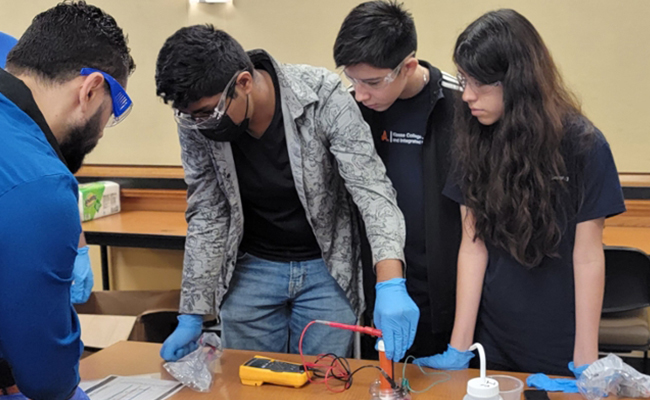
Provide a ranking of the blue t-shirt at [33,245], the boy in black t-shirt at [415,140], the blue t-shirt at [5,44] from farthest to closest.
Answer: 1. the blue t-shirt at [5,44]
2. the boy in black t-shirt at [415,140]
3. the blue t-shirt at [33,245]

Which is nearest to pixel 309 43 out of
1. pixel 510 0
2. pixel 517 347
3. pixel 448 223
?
pixel 510 0

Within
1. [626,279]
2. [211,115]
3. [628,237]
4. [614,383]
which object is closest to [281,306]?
[211,115]

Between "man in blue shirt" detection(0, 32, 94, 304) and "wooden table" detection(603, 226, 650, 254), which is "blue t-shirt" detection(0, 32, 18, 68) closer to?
"man in blue shirt" detection(0, 32, 94, 304)

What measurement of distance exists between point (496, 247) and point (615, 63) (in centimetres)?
146

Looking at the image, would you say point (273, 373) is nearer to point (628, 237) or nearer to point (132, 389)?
point (132, 389)

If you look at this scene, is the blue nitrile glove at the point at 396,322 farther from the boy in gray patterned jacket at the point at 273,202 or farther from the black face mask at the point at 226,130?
the black face mask at the point at 226,130

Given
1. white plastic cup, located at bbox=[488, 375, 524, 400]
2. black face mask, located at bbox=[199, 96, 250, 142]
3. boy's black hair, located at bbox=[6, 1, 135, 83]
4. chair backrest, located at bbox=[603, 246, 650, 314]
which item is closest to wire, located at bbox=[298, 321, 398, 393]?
white plastic cup, located at bbox=[488, 375, 524, 400]

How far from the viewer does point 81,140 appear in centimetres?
105

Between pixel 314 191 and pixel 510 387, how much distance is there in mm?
629

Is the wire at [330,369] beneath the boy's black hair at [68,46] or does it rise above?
beneath

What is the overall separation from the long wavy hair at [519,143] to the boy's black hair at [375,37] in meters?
0.20

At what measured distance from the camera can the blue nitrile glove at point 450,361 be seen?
1370 mm

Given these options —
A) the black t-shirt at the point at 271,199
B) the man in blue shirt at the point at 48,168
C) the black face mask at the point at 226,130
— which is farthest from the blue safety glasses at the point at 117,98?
the black t-shirt at the point at 271,199

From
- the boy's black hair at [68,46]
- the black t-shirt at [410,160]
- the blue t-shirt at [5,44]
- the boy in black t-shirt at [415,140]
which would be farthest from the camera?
the blue t-shirt at [5,44]
